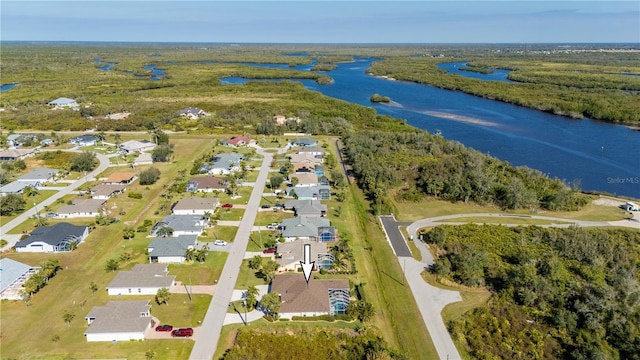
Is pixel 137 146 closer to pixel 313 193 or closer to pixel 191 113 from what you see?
pixel 191 113

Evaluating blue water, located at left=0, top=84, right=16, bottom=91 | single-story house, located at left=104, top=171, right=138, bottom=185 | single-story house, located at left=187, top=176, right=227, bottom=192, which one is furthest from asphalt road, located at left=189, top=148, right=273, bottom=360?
blue water, located at left=0, top=84, right=16, bottom=91

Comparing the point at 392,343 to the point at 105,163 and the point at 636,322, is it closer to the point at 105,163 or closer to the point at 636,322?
the point at 636,322

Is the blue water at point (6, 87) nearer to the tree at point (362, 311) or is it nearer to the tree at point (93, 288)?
the tree at point (93, 288)

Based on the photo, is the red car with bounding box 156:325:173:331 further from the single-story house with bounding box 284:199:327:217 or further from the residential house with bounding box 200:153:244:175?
the residential house with bounding box 200:153:244:175

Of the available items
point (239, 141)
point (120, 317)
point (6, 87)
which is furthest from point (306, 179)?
point (6, 87)

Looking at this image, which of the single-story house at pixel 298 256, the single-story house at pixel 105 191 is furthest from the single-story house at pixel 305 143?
the single-story house at pixel 298 256

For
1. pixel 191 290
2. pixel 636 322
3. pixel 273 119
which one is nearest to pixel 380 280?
pixel 191 290
